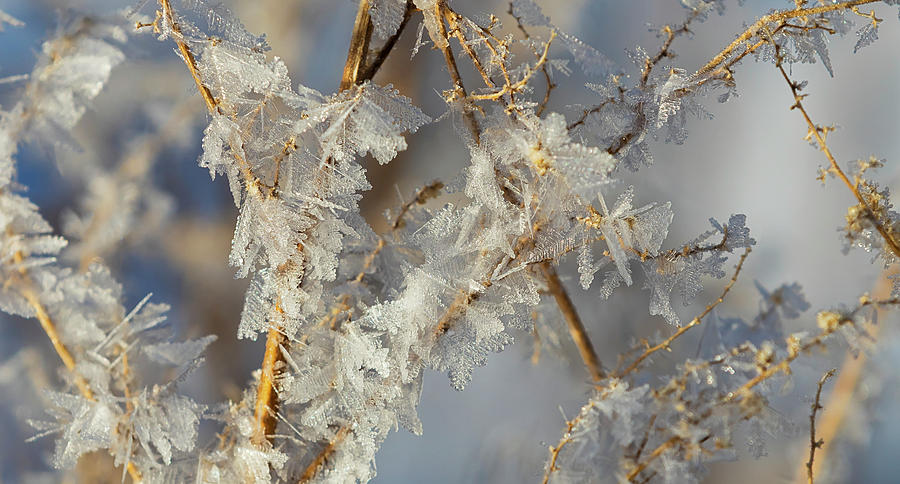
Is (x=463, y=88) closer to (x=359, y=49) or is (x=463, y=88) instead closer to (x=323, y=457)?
(x=359, y=49)

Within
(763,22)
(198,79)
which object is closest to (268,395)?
(198,79)

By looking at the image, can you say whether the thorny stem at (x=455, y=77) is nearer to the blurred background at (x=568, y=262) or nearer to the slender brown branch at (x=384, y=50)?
the slender brown branch at (x=384, y=50)

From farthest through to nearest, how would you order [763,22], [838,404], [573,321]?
[838,404]
[573,321]
[763,22]

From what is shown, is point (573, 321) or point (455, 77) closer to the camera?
point (455, 77)

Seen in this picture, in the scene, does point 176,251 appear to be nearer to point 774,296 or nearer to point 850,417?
point 774,296

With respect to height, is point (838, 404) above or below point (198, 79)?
below

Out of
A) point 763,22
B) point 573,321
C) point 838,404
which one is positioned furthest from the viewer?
Result: point 838,404

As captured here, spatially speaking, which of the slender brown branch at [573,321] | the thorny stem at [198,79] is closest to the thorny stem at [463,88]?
the slender brown branch at [573,321]
